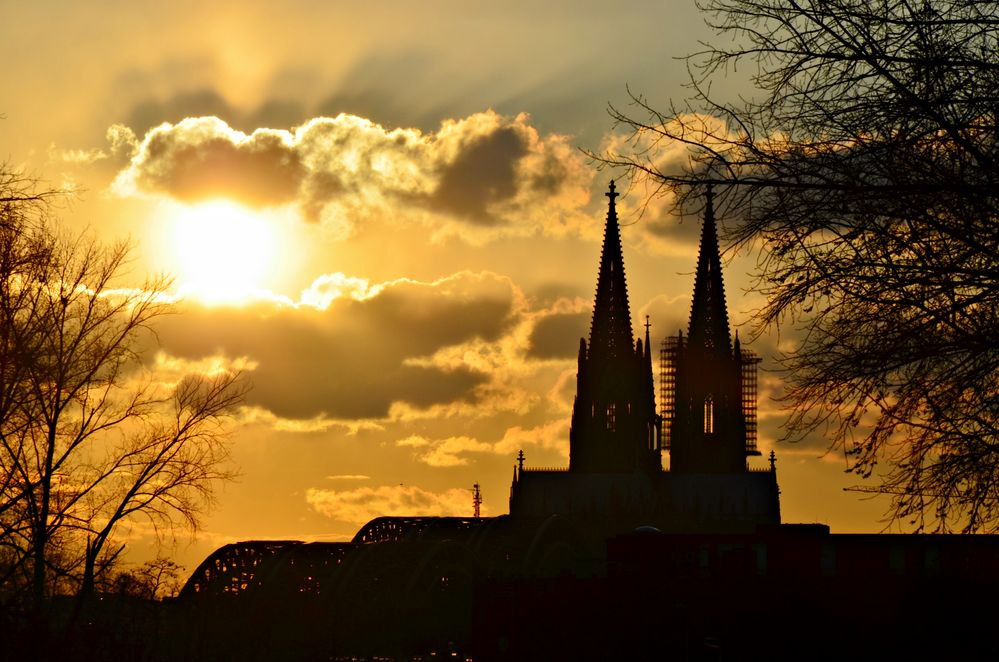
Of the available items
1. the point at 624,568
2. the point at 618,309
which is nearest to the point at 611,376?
the point at 618,309

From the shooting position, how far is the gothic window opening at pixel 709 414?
16550 cm

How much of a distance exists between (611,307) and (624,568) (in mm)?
83704

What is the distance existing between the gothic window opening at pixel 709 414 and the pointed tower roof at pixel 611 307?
11.4 metres

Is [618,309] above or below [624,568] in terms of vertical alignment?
above

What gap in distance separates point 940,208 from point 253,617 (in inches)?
3624

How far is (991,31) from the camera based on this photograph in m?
11.0

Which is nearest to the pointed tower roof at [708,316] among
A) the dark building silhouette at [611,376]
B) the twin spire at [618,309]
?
the twin spire at [618,309]

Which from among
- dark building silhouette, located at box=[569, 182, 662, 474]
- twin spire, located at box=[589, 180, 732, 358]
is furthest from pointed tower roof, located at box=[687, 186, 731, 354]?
dark building silhouette, located at box=[569, 182, 662, 474]

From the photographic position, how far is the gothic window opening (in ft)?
543

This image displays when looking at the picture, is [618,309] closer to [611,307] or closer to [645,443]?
[611,307]

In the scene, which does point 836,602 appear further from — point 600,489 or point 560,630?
point 600,489

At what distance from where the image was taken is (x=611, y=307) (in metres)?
160

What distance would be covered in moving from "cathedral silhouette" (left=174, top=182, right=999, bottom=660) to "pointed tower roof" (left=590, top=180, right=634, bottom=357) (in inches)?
8.1

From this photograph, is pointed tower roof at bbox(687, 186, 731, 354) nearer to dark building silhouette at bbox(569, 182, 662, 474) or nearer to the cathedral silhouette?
the cathedral silhouette
